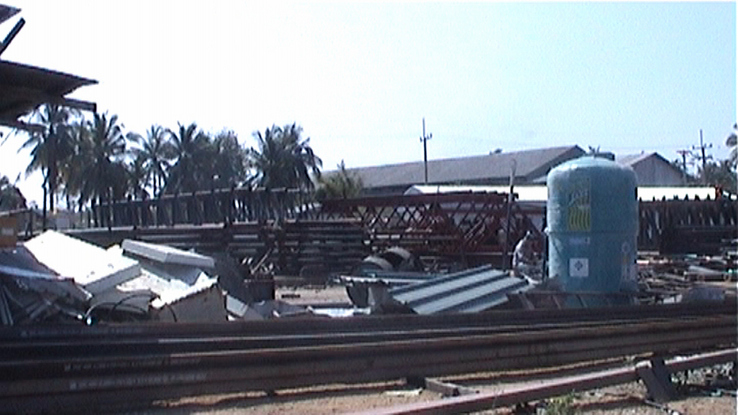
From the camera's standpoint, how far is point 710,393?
8.05m

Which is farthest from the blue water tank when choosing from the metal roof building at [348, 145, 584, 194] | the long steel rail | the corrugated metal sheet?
the metal roof building at [348, 145, 584, 194]

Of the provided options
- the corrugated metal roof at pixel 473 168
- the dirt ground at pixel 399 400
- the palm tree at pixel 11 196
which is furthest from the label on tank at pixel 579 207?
the corrugated metal roof at pixel 473 168

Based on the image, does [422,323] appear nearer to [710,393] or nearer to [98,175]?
[710,393]

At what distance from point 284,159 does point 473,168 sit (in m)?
22.3

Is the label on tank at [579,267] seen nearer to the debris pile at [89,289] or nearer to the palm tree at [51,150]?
the debris pile at [89,289]

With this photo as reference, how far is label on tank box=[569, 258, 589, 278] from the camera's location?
14531mm

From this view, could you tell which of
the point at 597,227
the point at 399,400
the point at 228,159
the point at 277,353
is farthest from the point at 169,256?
the point at 228,159

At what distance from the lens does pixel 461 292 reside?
13484 mm

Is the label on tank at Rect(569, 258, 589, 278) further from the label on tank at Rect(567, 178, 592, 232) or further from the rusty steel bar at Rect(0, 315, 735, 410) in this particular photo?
the rusty steel bar at Rect(0, 315, 735, 410)

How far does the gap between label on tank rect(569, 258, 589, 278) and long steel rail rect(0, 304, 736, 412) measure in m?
3.76

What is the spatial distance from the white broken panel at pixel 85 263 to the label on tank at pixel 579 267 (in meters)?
7.18

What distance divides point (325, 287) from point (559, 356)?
15392mm

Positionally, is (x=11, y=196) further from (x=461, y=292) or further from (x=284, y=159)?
(x=461, y=292)

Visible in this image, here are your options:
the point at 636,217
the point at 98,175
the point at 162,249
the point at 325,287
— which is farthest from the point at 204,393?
the point at 98,175
